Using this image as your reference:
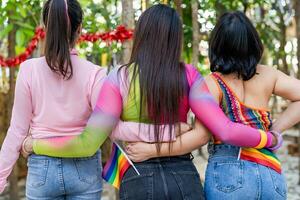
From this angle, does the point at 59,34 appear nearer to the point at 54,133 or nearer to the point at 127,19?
the point at 54,133

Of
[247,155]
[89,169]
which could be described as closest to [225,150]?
[247,155]

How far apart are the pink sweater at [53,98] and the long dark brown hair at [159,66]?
25 cm

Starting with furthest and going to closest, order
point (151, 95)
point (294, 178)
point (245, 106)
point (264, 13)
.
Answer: point (264, 13)
point (294, 178)
point (245, 106)
point (151, 95)

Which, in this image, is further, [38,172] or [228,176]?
[38,172]

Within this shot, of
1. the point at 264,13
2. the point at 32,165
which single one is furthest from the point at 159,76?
the point at 264,13

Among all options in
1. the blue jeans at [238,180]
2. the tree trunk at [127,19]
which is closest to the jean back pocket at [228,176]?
the blue jeans at [238,180]

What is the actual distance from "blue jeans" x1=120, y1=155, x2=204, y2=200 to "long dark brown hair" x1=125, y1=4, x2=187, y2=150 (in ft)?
0.34

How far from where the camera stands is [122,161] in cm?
186

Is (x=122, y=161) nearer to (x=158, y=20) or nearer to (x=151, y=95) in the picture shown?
(x=151, y=95)

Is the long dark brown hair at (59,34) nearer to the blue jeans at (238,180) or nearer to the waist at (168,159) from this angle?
the waist at (168,159)

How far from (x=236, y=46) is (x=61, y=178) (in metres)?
0.84

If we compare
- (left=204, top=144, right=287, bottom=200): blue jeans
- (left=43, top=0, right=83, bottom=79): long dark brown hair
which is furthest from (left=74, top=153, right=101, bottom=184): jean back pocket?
(left=204, top=144, right=287, bottom=200): blue jeans

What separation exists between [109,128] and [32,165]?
394mm

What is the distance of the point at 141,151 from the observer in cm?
179
